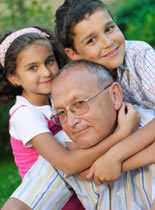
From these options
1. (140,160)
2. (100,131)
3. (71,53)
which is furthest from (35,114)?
(140,160)

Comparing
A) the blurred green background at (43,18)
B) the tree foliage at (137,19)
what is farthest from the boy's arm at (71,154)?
the tree foliage at (137,19)

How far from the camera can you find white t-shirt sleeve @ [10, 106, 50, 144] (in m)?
4.23

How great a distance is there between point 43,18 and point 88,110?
7.20 metres

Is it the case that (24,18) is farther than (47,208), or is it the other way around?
(24,18)

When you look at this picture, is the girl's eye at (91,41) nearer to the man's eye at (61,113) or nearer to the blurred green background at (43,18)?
the man's eye at (61,113)

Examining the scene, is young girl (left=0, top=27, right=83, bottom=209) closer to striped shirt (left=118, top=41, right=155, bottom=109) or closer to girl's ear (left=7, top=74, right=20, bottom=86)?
girl's ear (left=7, top=74, right=20, bottom=86)

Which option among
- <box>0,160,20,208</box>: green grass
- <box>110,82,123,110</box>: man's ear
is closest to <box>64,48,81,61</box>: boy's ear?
<box>110,82,123,110</box>: man's ear

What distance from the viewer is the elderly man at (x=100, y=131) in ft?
12.1

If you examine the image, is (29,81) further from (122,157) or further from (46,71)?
(122,157)

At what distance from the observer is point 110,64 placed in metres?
4.16

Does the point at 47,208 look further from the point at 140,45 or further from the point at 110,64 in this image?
the point at 140,45

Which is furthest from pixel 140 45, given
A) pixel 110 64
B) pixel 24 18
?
pixel 24 18

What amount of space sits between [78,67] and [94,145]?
16.5 inches

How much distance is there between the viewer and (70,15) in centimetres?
434
